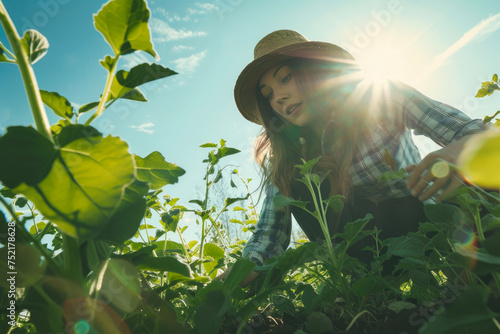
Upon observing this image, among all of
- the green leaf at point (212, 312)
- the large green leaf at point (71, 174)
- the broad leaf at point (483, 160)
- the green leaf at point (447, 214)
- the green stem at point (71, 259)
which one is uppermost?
the large green leaf at point (71, 174)

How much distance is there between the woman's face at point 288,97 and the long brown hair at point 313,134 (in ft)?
0.16

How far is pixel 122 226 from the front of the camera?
0.48m

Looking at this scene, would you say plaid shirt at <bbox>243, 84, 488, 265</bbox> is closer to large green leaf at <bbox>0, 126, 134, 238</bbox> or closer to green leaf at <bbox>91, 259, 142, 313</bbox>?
green leaf at <bbox>91, 259, 142, 313</bbox>

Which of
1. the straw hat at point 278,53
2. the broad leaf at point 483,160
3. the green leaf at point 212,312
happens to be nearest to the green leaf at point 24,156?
the green leaf at point 212,312

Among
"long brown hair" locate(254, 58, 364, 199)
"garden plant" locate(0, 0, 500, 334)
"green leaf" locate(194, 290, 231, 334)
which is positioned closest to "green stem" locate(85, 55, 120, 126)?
"garden plant" locate(0, 0, 500, 334)

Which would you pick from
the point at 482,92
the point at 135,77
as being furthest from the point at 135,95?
the point at 482,92

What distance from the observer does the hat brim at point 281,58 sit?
2.17m

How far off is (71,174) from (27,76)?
0.76 feet

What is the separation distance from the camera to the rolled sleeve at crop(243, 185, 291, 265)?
1829mm

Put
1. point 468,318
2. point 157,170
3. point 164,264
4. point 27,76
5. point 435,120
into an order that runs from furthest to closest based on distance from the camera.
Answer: point 435,120
point 157,170
point 164,264
point 27,76
point 468,318

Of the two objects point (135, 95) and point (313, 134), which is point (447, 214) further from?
point (313, 134)

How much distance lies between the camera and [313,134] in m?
2.47

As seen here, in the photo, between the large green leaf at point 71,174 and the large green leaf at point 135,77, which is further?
the large green leaf at point 135,77

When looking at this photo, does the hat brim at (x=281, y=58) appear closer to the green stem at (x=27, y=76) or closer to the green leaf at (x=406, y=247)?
the green leaf at (x=406, y=247)
